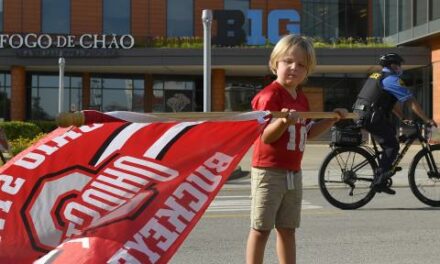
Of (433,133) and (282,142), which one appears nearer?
(282,142)

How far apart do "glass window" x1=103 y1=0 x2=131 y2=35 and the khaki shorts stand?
1304 inches

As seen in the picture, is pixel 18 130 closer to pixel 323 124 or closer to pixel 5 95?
pixel 5 95

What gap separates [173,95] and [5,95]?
9277 millimetres

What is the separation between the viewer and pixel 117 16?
119 feet

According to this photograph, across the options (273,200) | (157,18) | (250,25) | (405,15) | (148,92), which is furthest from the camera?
(148,92)

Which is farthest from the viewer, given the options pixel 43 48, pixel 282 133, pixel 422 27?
pixel 43 48

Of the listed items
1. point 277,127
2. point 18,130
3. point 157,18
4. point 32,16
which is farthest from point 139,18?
point 277,127

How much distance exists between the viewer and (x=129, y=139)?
10.3 feet

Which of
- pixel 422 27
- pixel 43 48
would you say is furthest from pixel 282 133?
pixel 43 48

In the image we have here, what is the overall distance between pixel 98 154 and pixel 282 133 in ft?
4.01

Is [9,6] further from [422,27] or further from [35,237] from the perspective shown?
[35,237]

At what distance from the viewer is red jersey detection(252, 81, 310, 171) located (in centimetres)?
395

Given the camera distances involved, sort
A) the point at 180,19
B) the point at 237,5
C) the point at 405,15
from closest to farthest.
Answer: the point at 405,15 → the point at 180,19 → the point at 237,5

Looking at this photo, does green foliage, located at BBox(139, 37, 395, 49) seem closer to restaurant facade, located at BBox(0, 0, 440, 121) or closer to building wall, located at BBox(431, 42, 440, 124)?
restaurant facade, located at BBox(0, 0, 440, 121)
